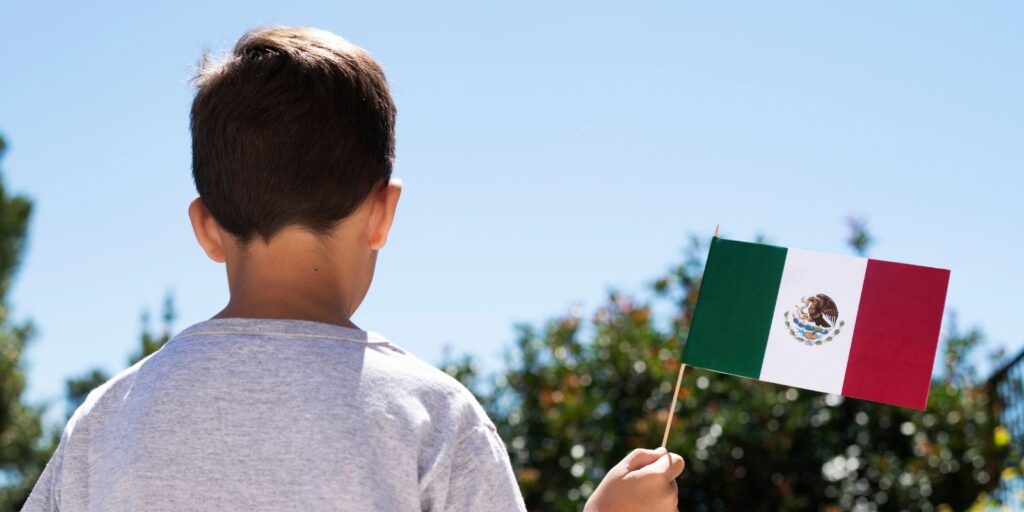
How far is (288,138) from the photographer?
162 cm

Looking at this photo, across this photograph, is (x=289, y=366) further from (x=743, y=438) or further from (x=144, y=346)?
(x=144, y=346)

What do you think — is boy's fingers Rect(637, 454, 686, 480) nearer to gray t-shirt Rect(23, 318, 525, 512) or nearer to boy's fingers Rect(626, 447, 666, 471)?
boy's fingers Rect(626, 447, 666, 471)

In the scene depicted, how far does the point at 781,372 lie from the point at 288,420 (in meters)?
1.27

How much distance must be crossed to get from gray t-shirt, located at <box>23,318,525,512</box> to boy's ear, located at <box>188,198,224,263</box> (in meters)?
0.14

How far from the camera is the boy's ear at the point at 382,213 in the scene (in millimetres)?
1688

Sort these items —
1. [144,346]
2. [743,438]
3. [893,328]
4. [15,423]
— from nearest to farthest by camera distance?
[893,328]
[743,438]
[144,346]
[15,423]

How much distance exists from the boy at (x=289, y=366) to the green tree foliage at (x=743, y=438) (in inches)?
155

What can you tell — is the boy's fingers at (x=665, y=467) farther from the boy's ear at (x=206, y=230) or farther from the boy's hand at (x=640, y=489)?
the boy's ear at (x=206, y=230)

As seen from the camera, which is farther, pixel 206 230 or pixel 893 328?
pixel 893 328

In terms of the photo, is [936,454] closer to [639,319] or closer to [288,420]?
[639,319]

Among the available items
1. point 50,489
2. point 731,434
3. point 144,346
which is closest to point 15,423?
point 144,346

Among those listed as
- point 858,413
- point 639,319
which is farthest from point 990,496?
point 639,319

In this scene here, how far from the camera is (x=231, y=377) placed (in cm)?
159

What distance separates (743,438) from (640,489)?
3946 millimetres
